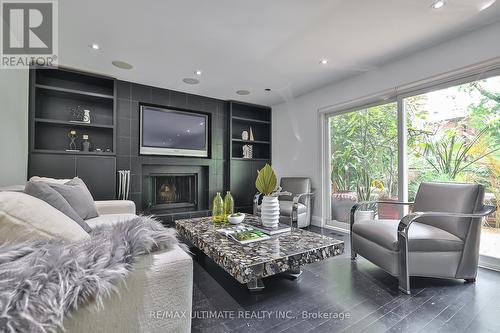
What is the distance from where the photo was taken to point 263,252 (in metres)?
1.44

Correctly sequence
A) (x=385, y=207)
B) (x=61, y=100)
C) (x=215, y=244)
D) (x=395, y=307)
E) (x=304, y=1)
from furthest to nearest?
(x=61, y=100) < (x=385, y=207) < (x=304, y=1) < (x=215, y=244) < (x=395, y=307)

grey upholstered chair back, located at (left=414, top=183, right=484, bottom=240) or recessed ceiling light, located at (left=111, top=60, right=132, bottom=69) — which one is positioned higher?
recessed ceiling light, located at (left=111, top=60, right=132, bottom=69)

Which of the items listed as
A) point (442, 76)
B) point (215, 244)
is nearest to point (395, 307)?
point (215, 244)

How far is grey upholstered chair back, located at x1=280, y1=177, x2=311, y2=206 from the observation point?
11.8ft

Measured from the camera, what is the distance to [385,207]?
9.61 ft

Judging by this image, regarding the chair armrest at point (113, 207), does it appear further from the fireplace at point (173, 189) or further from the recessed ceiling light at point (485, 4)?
the recessed ceiling light at point (485, 4)

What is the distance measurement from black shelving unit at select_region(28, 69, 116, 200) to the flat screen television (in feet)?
1.59

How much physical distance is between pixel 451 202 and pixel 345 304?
1.26 m

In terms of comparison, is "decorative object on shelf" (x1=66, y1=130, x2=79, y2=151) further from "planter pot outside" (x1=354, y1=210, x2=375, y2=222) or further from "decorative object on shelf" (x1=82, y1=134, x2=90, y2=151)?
"planter pot outside" (x1=354, y1=210, x2=375, y2=222)

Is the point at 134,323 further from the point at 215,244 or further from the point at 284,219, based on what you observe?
the point at 284,219

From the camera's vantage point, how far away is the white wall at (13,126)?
209 cm

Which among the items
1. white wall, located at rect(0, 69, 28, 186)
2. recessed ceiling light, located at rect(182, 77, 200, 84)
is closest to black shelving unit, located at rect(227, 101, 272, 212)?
recessed ceiling light, located at rect(182, 77, 200, 84)

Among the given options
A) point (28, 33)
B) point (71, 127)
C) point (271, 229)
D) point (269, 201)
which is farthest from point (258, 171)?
point (71, 127)

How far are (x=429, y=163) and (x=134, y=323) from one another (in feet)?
10.1
